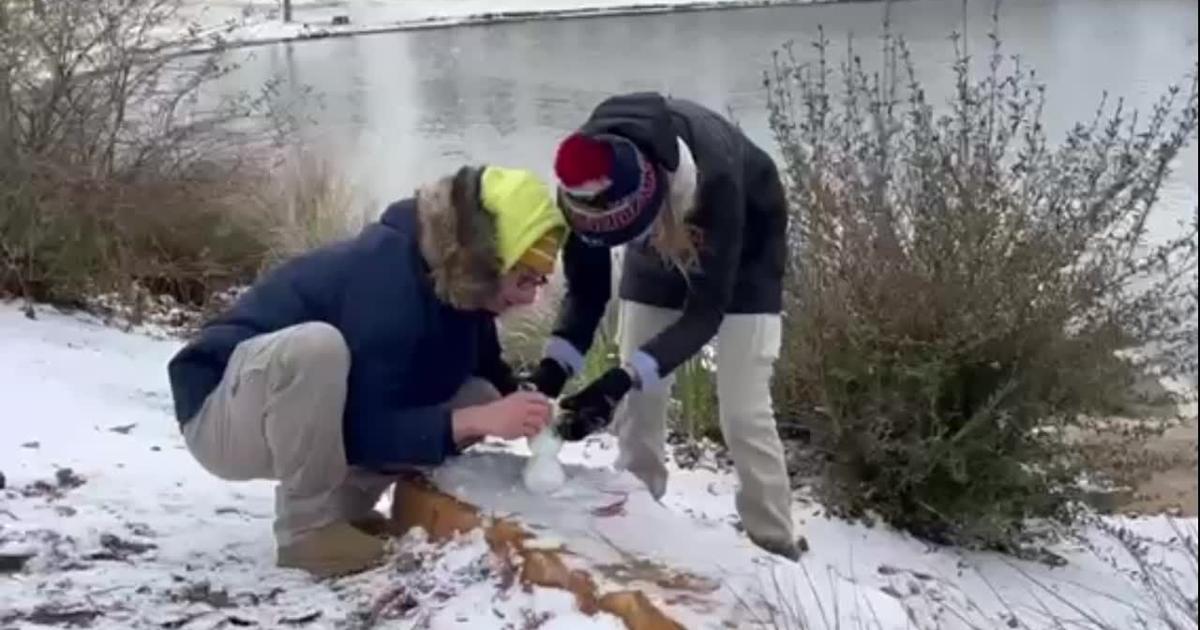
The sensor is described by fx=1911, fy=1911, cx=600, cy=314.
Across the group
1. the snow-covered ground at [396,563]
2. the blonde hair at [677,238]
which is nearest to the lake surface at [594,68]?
the snow-covered ground at [396,563]

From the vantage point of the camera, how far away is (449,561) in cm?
365

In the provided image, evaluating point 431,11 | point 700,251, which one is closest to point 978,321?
point 700,251

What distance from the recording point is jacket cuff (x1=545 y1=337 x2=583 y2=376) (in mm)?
4277

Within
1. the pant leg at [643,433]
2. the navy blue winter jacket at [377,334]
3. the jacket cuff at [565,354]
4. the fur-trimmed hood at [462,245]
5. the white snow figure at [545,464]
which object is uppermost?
the fur-trimmed hood at [462,245]

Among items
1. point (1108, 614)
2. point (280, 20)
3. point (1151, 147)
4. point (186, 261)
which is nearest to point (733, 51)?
point (280, 20)

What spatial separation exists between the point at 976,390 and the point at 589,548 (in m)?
2.42

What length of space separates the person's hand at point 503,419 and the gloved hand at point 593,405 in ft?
0.54

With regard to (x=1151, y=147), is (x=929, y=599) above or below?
below

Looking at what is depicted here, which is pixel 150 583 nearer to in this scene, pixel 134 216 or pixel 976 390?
pixel 976 390

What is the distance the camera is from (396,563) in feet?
12.3

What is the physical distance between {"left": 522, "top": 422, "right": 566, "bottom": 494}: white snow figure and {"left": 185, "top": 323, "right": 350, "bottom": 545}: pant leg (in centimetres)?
39

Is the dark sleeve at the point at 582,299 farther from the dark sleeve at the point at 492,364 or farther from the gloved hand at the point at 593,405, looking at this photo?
the gloved hand at the point at 593,405

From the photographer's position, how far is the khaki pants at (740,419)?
446 centimetres

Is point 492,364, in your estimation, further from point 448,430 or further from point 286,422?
point 286,422
